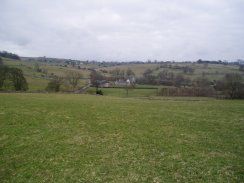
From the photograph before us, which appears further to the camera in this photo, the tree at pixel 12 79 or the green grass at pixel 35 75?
the green grass at pixel 35 75

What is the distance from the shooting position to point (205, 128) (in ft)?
66.0

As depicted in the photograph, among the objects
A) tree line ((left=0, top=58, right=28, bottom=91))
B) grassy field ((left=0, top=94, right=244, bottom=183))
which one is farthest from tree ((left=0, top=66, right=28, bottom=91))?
grassy field ((left=0, top=94, right=244, bottom=183))

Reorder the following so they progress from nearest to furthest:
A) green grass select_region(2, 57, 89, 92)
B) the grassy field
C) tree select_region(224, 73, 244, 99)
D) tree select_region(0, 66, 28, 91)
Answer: the grassy field → tree select_region(224, 73, 244, 99) → tree select_region(0, 66, 28, 91) → green grass select_region(2, 57, 89, 92)

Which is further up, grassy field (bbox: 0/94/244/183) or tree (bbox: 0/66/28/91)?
tree (bbox: 0/66/28/91)

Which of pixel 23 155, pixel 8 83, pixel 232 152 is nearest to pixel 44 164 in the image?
pixel 23 155

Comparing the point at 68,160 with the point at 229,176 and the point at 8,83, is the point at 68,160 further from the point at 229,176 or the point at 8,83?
the point at 8,83

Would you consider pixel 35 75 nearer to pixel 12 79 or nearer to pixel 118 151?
pixel 12 79

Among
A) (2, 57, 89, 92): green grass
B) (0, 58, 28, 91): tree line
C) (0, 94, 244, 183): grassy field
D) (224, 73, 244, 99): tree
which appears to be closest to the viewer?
(0, 94, 244, 183): grassy field

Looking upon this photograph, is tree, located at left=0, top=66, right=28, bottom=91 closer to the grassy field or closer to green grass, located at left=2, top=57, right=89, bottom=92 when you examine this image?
green grass, located at left=2, top=57, right=89, bottom=92

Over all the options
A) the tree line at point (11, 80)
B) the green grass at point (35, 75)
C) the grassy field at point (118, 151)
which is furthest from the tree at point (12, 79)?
the grassy field at point (118, 151)

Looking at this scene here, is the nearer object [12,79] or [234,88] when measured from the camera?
[234,88]

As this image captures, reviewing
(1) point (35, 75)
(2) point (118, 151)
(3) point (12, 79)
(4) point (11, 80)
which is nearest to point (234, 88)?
(2) point (118, 151)

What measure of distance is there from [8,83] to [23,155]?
62525 millimetres

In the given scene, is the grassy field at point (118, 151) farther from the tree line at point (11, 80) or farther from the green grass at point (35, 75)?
the green grass at point (35, 75)
